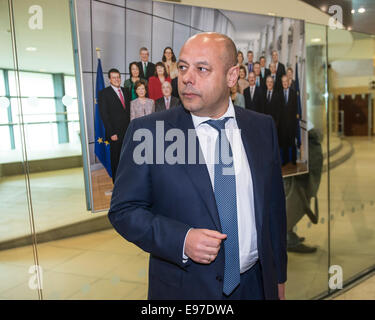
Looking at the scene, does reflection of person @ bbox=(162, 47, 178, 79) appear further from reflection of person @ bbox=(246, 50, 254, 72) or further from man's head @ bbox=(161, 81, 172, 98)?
reflection of person @ bbox=(246, 50, 254, 72)

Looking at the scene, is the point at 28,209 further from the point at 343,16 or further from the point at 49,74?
the point at 343,16

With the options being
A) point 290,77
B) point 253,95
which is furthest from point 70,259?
point 290,77

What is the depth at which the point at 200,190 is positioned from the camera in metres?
1.32

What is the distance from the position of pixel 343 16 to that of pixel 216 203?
333 centimetres

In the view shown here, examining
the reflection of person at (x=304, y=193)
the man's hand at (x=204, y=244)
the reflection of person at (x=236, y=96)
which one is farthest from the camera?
the reflection of person at (x=304, y=193)

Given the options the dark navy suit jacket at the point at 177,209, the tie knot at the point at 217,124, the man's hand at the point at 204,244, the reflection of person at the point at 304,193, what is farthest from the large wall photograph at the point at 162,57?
the man's hand at the point at 204,244

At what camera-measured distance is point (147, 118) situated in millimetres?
1403

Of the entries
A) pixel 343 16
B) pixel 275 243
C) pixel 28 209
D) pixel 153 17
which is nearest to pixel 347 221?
pixel 343 16

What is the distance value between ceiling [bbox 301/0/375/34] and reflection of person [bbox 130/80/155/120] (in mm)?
2121

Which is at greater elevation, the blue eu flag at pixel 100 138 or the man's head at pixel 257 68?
the man's head at pixel 257 68

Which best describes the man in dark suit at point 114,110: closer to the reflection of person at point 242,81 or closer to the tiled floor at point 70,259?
the tiled floor at point 70,259

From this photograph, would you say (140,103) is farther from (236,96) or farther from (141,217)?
(141,217)

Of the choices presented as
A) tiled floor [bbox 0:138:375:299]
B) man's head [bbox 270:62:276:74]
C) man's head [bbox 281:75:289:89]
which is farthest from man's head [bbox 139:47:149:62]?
man's head [bbox 281:75:289:89]

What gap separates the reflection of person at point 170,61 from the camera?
2166mm
